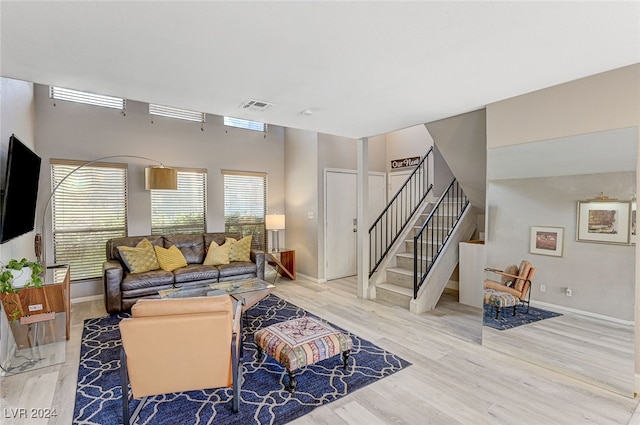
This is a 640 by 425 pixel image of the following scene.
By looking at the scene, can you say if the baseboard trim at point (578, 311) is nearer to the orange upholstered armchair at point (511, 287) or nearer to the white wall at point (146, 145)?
the orange upholstered armchair at point (511, 287)

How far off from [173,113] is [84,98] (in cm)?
124

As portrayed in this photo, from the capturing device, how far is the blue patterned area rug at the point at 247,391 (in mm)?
2156

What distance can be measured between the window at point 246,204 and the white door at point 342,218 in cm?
141

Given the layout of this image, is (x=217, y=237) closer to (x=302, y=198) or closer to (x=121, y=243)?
(x=121, y=243)

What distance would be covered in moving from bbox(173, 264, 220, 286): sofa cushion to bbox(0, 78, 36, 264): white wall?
172 cm

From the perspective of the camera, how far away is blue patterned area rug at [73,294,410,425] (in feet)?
7.07

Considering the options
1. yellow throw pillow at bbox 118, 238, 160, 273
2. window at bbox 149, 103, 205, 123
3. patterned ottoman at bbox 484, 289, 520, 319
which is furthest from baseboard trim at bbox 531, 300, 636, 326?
window at bbox 149, 103, 205, 123

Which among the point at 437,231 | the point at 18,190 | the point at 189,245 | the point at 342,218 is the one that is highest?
the point at 18,190

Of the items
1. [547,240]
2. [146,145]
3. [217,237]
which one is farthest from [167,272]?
[547,240]

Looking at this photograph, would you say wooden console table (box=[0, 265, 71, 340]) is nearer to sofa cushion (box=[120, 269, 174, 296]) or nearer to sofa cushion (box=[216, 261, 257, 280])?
sofa cushion (box=[120, 269, 174, 296])

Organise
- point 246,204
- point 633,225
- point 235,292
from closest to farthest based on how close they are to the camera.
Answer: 1. point 633,225
2. point 235,292
3. point 246,204

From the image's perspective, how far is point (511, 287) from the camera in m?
3.08

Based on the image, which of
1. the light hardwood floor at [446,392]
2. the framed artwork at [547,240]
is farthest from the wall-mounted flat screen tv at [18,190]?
the framed artwork at [547,240]

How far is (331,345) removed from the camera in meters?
→ 2.63
